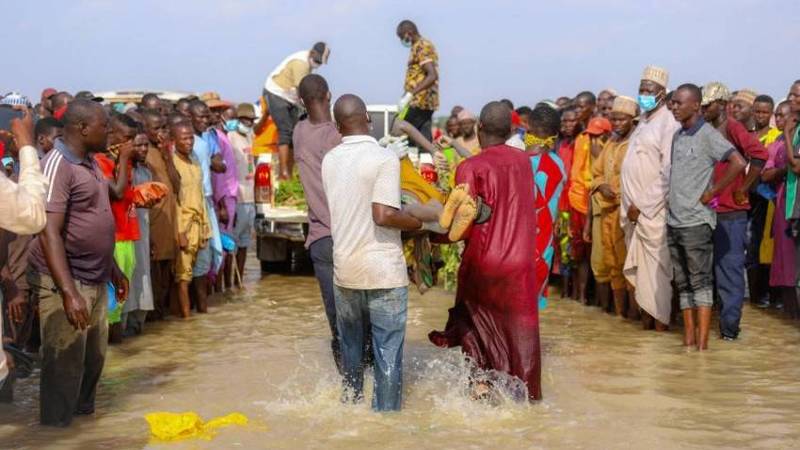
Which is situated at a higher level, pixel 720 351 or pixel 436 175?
pixel 436 175

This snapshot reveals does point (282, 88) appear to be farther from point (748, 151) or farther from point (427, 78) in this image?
point (748, 151)

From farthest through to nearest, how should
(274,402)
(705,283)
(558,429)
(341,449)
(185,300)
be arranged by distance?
(185,300) < (705,283) < (274,402) < (558,429) < (341,449)

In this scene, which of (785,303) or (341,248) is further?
(785,303)

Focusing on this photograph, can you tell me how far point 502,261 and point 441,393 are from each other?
3.92ft

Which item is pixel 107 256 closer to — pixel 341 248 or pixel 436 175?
pixel 341 248

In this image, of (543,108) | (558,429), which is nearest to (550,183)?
(543,108)

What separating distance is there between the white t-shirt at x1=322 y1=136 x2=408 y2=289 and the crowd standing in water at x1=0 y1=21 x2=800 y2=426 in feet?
0.04

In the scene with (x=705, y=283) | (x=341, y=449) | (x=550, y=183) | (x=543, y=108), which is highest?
(x=543, y=108)

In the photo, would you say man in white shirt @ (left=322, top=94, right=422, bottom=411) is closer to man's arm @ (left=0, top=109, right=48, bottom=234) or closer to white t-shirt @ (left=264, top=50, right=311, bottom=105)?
man's arm @ (left=0, top=109, right=48, bottom=234)

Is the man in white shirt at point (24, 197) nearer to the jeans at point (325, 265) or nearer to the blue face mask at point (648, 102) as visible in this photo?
the jeans at point (325, 265)

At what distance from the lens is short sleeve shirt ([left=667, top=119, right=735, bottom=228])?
8695mm

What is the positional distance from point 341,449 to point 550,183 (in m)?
3.05

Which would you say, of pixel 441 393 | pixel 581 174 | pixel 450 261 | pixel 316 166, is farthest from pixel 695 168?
pixel 450 261

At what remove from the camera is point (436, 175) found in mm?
11180
